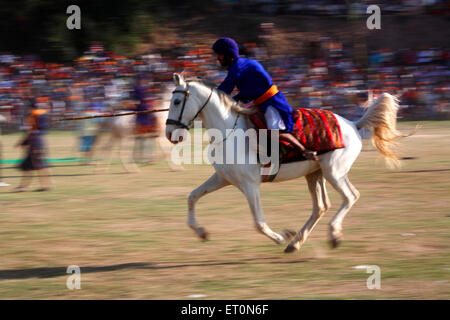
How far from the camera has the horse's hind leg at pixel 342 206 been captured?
7.34 m

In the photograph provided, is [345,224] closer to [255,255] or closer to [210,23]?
Result: [255,255]

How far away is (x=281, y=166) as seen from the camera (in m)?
7.35

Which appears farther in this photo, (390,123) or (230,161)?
(390,123)

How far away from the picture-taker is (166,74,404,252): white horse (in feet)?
23.0

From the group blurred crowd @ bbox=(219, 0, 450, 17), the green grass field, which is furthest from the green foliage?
the green grass field

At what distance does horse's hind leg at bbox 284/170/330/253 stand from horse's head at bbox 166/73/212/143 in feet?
5.66

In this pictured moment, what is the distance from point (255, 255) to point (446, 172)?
262 inches

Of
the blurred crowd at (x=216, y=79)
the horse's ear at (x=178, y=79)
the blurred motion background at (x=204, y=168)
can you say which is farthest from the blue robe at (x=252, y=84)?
the blurred crowd at (x=216, y=79)

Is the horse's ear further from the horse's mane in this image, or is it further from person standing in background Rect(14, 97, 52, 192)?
person standing in background Rect(14, 97, 52, 192)

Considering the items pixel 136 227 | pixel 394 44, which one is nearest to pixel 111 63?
pixel 394 44

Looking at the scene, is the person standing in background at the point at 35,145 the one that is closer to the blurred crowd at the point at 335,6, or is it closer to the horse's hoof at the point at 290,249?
the horse's hoof at the point at 290,249

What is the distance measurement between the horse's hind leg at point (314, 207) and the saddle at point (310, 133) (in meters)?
0.55
